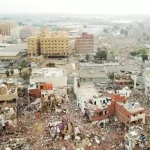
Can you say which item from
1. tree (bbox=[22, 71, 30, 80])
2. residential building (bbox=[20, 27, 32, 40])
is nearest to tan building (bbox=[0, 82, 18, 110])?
tree (bbox=[22, 71, 30, 80])

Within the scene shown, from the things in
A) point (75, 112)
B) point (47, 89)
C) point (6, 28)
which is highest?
point (6, 28)

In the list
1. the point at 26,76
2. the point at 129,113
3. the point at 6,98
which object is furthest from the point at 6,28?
the point at 129,113

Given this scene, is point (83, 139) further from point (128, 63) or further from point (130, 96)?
point (128, 63)

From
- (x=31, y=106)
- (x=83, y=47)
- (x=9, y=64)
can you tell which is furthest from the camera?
(x=83, y=47)

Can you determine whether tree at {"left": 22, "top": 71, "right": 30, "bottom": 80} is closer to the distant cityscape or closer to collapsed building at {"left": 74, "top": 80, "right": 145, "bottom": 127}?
the distant cityscape

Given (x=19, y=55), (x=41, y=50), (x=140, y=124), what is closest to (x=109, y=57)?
(x=41, y=50)

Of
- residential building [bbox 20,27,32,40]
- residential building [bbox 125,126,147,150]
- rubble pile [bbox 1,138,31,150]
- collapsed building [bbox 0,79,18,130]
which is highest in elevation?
residential building [bbox 20,27,32,40]

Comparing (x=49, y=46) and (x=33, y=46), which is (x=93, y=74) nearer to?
(x=49, y=46)

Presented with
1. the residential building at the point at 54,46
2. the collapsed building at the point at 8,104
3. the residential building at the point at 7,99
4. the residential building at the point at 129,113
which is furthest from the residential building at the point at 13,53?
the residential building at the point at 129,113

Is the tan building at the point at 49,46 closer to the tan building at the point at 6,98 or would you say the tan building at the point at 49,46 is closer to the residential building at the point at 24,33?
the tan building at the point at 6,98
